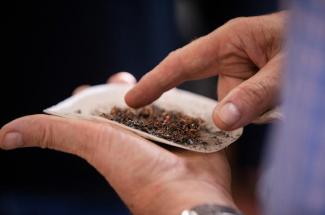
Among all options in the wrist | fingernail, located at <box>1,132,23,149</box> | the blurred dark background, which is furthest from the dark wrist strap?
the blurred dark background

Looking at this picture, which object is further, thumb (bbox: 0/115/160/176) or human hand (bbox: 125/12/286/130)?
human hand (bbox: 125/12/286/130)

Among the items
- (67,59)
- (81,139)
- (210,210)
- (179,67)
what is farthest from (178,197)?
(67,59)

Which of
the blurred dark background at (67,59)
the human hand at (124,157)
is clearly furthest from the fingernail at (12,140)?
the blurred dark background at (67,59)

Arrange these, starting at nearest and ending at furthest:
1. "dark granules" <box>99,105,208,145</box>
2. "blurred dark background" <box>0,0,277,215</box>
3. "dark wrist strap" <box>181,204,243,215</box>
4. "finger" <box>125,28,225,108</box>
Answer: "dark wrist strap" <box>181,204,243,215</box> < "dark granules" <box>99,105,208,145</box> < "finger" <box>125,28,225,108</box> < "blurred dark background" <box>0,0,277,215</box>

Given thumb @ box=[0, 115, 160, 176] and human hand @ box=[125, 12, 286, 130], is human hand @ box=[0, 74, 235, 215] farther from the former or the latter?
human hand @ box=[125, 12, 286, 130]

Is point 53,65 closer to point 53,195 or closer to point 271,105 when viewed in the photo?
point 53,195

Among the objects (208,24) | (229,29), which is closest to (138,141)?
(229,29)

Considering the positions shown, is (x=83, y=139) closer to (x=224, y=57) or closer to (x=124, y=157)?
(x=124, y=157)

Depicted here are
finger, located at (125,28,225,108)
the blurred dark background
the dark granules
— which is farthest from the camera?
the blurred dark background
